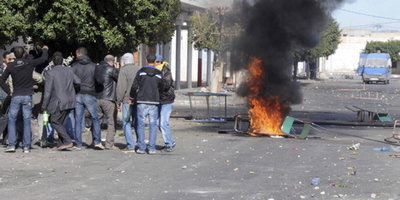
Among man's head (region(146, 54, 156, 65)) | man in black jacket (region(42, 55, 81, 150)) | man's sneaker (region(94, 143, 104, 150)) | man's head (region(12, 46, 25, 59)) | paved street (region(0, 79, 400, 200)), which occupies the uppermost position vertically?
man's head (region(12, 46, 25, 59))

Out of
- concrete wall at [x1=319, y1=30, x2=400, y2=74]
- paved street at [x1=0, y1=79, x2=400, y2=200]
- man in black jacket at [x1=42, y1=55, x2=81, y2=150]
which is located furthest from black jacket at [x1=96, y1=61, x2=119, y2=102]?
concrete wall at [x1=319, y1=30, x2=400, y2=74]

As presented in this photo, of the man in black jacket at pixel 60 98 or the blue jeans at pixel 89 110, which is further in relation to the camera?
the blue jeans at pixel 89 110

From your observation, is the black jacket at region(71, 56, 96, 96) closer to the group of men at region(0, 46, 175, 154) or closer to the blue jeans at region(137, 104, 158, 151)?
the group of men at region(0, 46, 175, 154)

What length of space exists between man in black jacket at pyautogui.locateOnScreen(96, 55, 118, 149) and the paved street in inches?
18.5

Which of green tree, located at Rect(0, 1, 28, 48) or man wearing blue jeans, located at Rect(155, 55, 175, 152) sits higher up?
green tree, located at Rect(0, 1, 28, 48)

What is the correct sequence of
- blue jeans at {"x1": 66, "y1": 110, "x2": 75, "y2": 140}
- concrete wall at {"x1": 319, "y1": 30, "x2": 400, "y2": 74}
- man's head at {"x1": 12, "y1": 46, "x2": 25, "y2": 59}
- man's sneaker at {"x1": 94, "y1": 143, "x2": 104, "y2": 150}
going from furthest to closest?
concrete wall at {"x1": 319, "y1": 30, "x2": 400, "y2": 74}, blue jeans at {"x1": 66, "y1": 110, "x2": 75, "y2": 140}, man's sneaker at {"x1": 94, "y1": 143, "x2": 104, "y2": 150}, man's head at {"x1": 12, "y1": 46, "x2": 25, "y2": 59}

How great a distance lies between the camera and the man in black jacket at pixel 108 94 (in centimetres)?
1231

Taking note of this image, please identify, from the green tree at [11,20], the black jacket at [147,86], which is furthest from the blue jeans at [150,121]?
the green tree at [11,20]

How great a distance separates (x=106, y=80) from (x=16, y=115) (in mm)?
1611

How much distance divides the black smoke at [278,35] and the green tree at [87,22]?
204cm

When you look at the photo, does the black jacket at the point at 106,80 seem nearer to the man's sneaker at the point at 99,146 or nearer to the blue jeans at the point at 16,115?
the man's sneaker at the point at 99,146

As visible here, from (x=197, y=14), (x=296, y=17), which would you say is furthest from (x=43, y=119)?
(x=197, y=14)

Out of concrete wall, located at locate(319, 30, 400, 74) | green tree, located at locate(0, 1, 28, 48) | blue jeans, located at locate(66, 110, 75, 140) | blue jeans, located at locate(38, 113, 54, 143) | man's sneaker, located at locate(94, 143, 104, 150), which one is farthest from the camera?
concrete wall, located at locate(319, 30, 400, 74)

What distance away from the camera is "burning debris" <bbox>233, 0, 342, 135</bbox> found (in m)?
16.0
